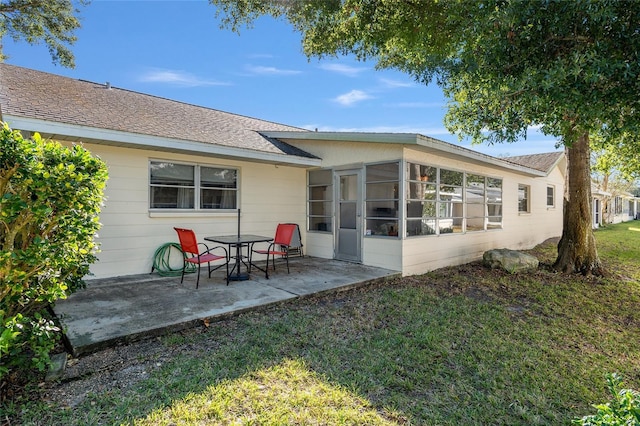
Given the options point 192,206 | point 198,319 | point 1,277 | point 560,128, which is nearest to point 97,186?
point 1,277

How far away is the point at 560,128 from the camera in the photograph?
16.9 feet

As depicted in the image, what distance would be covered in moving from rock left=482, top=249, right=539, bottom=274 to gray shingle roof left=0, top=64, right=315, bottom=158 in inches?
206

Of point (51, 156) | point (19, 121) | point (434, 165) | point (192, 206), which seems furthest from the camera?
point (434, 165)

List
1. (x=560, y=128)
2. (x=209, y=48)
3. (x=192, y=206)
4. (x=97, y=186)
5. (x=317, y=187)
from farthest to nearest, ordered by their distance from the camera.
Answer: (x=209, y=48)
(x=317, y=187)
(x=192, y=206)
(x=560, y=128)
(x=97, y=186)

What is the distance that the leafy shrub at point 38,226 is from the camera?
7.70ft

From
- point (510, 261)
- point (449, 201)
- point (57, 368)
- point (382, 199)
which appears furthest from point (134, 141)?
point (510, 261)

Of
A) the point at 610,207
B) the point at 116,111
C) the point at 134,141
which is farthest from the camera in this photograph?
the point at 610,207

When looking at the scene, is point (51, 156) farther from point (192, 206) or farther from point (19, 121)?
point (192, 206)

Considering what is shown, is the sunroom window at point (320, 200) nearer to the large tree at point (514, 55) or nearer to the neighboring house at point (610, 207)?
the large tree at point (514, 55)

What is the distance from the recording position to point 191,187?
280 inches

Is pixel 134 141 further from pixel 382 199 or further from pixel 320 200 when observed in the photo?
pixel 382 199

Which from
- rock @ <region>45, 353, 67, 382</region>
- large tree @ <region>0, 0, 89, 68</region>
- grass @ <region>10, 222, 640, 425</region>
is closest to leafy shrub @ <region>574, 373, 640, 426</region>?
grass @ <region>10, 222, 640, 425</region>

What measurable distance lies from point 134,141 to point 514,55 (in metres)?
5.89

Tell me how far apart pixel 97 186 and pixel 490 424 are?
3690 mm
